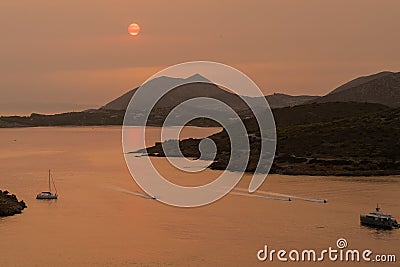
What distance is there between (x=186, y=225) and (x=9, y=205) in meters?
13.9

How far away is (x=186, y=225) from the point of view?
4425 cm

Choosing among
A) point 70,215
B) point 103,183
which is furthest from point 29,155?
point 70,215

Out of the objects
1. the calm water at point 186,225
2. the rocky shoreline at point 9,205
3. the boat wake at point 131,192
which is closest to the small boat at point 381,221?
the calm water at point 186,225

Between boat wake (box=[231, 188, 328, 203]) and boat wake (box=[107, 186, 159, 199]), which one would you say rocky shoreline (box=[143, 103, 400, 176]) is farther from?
boat wake (box=[107, 186, 159, 199])

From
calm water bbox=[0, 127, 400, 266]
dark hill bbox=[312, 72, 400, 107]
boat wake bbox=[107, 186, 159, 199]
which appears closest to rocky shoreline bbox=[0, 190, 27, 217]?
calm water bbox=[0, 127, 400, 266]

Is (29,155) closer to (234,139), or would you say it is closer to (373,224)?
(234,139)

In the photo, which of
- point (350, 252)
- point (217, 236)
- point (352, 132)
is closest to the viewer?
point (350, 252)

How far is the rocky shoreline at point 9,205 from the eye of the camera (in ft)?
157

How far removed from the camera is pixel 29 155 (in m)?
111

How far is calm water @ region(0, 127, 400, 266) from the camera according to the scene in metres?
36.7

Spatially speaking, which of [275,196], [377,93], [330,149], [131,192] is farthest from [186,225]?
[377,93]

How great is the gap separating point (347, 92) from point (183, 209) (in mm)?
135790

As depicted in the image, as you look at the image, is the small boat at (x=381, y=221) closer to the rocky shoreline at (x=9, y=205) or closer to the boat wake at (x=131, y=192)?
the boat wake at (x=131, y=192)

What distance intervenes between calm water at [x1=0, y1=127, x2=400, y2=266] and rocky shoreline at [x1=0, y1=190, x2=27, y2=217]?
2.30 ft
